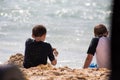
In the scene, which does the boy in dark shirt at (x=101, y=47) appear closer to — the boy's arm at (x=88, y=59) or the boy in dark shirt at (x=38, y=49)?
the boy's arm at (x=88, y=59)

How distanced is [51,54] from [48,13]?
46.8 ft

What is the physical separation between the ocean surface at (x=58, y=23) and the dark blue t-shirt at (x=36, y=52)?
3811mm

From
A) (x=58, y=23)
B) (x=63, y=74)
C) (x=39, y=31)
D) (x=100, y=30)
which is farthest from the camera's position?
(x=58, y=23)

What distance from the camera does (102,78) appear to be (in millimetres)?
3771

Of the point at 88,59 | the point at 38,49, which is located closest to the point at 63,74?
the point at 38,49

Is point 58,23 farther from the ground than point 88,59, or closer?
closer

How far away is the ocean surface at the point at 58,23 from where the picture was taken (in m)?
10.2

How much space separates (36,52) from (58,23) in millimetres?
11551

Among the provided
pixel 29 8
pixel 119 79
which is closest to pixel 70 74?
pixel 119 79

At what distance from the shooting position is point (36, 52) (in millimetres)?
4605

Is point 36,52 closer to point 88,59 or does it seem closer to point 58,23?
point 88,59

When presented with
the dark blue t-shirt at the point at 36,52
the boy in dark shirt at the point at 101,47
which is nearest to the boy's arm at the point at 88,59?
the boy in dark shirt at the point at 101,47

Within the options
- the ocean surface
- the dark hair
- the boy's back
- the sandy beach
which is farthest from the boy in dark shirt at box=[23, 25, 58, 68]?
the ocean surface

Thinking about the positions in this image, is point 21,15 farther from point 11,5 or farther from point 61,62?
point 61,62
